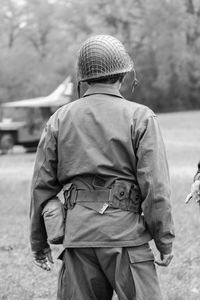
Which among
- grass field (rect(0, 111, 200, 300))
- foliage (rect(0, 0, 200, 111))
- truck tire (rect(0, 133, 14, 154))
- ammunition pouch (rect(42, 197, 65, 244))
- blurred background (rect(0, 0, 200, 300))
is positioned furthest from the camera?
foliage (rect(0, 0, 200, 111))

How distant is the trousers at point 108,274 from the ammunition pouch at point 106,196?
0.20 metres

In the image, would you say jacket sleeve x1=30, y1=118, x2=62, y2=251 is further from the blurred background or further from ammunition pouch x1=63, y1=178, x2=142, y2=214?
the blurred background

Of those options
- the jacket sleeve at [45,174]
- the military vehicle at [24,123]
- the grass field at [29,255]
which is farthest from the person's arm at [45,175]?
the military vehicle at [24,123]

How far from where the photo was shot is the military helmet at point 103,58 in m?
3.28

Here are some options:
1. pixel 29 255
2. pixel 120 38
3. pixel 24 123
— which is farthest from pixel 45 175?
pixel 120 38

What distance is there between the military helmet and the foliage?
45.3m

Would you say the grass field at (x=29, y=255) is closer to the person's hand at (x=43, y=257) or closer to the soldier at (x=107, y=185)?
the person's hand at (x=43, y=257)

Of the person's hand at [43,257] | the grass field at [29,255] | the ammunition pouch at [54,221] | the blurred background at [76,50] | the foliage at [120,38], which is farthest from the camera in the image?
the foliage at [120,38]

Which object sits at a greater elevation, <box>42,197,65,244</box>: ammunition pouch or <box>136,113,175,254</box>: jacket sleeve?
<box>136,113,175,254</box>: jacket sleeve

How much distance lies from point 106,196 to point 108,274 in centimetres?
37

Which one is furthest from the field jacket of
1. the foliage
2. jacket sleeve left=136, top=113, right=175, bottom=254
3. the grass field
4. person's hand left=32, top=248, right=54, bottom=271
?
the foliage

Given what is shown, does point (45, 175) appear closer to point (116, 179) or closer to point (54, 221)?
point (54, 221)

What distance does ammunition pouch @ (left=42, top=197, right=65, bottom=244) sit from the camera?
128 inches

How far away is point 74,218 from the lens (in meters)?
3.22
